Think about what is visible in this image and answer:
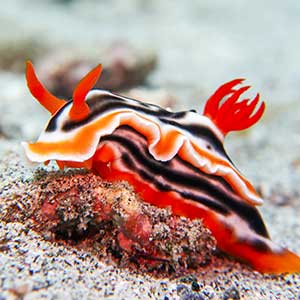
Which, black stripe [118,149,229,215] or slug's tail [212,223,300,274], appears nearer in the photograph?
black stripe [118,149,229,215]

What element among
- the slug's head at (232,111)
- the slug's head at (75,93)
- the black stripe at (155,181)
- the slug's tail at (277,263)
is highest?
the slug's head at (232,111)

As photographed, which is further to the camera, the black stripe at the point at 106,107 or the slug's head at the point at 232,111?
the slug's head at the point at 232,111

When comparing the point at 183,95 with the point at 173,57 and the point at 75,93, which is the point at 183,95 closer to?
the point at 173,57

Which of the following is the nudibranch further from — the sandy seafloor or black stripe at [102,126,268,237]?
the sandy seafloor

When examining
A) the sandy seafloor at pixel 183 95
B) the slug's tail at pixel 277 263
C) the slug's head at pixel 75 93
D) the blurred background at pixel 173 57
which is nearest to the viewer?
the sandy seafloor at pixel 183 95

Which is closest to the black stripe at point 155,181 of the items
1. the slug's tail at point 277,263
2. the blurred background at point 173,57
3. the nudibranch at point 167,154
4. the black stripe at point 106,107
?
the nudibranch at point 167,154

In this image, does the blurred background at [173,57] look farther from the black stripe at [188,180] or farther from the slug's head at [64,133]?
the black stripe at [188,180]

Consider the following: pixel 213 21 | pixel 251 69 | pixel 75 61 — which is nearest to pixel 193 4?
pixel 213 21

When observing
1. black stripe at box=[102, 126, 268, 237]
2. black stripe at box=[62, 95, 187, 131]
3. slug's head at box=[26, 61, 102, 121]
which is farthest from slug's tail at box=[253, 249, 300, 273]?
slug's head at box=[26, 61, 102, 121]
